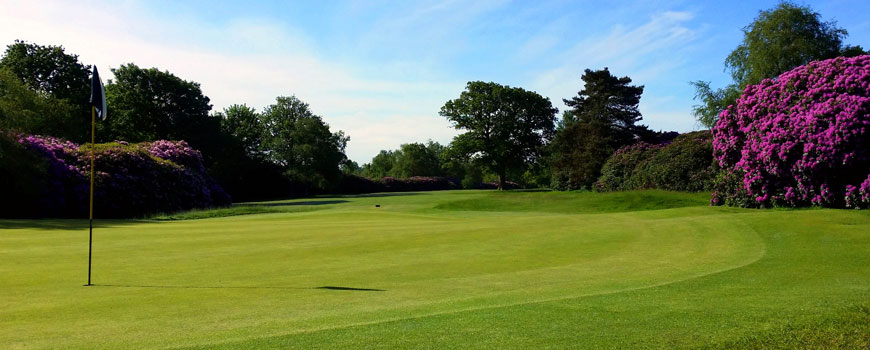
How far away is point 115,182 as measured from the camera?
129 ft

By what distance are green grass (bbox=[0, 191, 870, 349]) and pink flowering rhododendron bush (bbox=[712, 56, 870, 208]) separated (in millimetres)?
4051

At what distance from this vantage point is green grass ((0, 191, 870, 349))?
650 cm

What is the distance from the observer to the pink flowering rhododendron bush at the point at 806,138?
23.1 m

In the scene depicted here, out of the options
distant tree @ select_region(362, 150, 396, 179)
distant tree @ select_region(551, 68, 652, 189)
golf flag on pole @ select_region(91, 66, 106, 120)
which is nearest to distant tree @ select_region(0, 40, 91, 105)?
distant tree @ select_region(551, 68, 652, 189)

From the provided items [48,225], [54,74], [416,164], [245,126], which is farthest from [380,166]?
[48,225]

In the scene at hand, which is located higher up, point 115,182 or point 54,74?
point 54,74

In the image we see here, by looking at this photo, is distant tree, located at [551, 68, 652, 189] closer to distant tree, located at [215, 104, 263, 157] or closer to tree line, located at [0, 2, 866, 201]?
tree line, located at [0, 2, 866, 201]

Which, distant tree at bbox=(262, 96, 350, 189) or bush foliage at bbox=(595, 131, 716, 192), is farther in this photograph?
distant tree at bbox=(262, 96, 350, 189)

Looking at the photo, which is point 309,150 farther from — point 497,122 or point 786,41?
point 786,41

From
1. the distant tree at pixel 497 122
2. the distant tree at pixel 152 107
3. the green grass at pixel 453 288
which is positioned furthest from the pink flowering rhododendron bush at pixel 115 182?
the distant tree at pixel 497 122

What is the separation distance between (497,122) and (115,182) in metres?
49.3

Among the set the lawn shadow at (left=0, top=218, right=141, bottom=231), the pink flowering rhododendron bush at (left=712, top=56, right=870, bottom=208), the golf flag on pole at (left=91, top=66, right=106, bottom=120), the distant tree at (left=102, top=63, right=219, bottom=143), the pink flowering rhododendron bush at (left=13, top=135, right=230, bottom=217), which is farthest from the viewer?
the distant tree at (left=102, top=63, right=219, bottom=143)

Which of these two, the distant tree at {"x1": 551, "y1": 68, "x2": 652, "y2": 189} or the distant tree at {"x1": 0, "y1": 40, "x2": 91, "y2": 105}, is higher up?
the distant tree at {"x1": 0, "y1": 40, "x2": 91, "y2": 105}

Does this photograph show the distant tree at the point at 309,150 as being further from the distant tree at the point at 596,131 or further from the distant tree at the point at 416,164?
the distant tree at the point at 416,164
